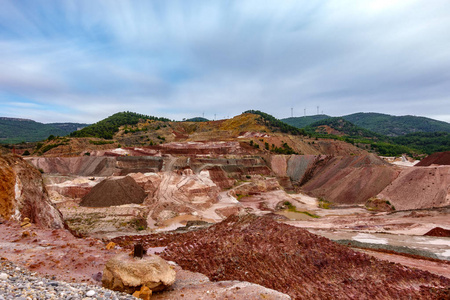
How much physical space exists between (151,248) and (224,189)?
1430 inches

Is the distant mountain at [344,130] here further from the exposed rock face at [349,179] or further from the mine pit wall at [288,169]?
the exposed rock face at [349,179]

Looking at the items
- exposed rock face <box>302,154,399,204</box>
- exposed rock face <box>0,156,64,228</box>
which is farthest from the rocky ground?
exposed rock face <box>302,154,399,204</box>

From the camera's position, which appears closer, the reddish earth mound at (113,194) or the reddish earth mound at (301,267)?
the reddish earth mound at (301,267)

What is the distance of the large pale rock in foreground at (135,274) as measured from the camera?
691 cm

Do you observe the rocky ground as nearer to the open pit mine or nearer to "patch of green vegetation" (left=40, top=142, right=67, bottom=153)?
the open pit mine

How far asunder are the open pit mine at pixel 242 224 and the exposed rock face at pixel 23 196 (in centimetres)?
7

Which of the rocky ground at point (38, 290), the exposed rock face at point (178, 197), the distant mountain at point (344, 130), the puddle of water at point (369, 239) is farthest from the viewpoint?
the distant mountain at point (344, 130)

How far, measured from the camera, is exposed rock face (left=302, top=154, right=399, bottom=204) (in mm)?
42253

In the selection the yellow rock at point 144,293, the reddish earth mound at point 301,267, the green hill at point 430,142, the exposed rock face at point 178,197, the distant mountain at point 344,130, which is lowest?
the exposed rock face at point 178,197

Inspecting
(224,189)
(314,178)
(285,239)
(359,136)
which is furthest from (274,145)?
(359,136)

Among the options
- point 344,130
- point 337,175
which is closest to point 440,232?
point 337,175

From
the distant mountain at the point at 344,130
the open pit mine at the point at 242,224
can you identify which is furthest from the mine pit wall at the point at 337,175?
the distant mountain at the point at 344,130

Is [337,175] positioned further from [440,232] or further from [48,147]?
[48,147]

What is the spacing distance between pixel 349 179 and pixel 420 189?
38.4 feet
